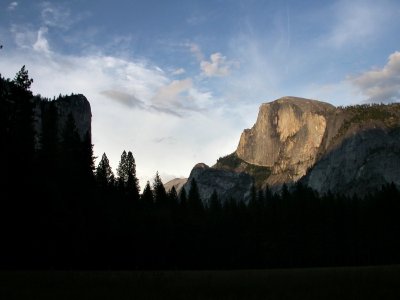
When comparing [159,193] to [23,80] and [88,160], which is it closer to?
[88,160]

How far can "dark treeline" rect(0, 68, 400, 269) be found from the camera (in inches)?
1340

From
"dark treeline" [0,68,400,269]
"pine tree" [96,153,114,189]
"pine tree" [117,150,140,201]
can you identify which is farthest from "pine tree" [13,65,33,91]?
"pine tree" [117,150,140,201]

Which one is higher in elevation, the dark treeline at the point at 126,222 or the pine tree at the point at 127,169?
the pine tree at the point at 127,169

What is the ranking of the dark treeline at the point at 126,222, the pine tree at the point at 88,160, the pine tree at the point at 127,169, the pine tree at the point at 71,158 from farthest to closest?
1. the pine tree at the point at 127,169
2. the pine tree at the point at 88,160
3. the pine tree at the point at 71,158
4. the dark treeline at the point at 126,222

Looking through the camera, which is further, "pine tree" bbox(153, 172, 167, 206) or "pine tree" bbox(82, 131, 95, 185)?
"pine tree" bbox(153, 172, 167, 206)

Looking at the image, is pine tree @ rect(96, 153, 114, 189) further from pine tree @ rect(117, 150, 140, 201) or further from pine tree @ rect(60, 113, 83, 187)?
pine tree @ rect(60, 113, 83, 187)

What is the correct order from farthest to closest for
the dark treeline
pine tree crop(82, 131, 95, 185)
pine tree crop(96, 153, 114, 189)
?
pine tree crop(96, 153, 114, 189) → pine tree crop(82, 131, 95, 185) → the dark treeline

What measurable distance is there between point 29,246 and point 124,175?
190ft

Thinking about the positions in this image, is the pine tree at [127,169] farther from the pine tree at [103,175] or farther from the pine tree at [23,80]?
the pine tree at [23,80]

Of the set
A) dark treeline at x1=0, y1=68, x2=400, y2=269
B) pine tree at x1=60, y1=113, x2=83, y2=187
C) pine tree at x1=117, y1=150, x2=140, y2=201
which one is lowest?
dark treeline at x1=0, y1=68, x2=400, y2=269

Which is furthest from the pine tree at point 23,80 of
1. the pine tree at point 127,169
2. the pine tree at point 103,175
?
the pine tree at point 127,169

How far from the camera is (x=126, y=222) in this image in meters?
56.4

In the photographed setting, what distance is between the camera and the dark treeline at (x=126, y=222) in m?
34.0

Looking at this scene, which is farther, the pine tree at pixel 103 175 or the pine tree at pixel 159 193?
the pine tree at pixel 159 193
